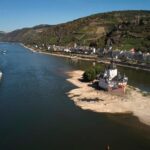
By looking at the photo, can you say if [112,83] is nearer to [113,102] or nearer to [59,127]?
[113,102]

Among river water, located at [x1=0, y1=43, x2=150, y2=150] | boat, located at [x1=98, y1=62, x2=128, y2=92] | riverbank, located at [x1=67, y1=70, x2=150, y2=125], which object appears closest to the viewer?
river water, located at [x1=0, y1=43, x2=150, y2=150]

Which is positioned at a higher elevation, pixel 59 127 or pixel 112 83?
pixel 112 83

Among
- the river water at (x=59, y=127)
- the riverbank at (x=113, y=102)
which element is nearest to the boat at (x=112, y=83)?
the riverbank at (x=113, y=102)

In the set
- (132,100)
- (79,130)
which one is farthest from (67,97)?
(79,130)

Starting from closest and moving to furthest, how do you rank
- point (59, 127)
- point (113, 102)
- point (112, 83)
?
point (59, 127) < point (113, 102) < point (112, 83)

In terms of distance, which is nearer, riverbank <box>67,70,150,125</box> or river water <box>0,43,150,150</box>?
river water <box>0,43,150,150</box>

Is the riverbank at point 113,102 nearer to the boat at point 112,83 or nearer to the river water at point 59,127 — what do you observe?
the boat at point 112,83

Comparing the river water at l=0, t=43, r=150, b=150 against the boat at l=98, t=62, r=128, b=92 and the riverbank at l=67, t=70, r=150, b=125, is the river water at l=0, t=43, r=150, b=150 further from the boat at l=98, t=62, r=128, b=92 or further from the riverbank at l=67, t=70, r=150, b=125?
the boat at l=98, t=62, r=128, b=92

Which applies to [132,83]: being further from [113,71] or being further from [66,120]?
[66,120]

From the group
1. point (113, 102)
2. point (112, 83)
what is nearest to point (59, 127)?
point (113, 102)

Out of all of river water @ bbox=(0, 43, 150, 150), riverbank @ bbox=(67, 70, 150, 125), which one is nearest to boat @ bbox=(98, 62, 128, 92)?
riverbank @ bbox=(67, 70, 150, 125)
